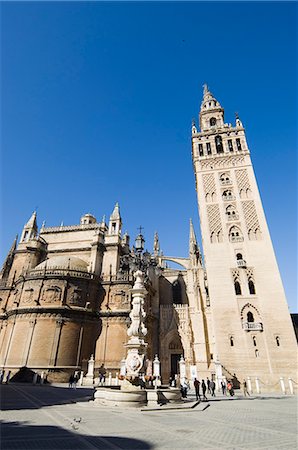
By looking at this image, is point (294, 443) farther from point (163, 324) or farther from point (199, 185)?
point (199, 185)

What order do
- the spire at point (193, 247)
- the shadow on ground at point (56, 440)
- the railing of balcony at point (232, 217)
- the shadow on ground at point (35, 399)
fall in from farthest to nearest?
the spire at point (193, 247), the railing of balcony at point (232, 217), the shadow on ground at point (35, 399), the shadow on ground at point (56, 440)

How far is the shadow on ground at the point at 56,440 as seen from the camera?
15.8 feet

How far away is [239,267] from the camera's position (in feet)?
87.0

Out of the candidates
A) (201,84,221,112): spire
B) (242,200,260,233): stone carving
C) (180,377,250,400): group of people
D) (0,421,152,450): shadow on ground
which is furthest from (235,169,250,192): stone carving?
(0,421,152,450): shadow on ground

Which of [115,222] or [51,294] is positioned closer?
[51,294]

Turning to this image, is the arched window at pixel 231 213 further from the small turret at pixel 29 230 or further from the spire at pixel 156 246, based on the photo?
the small turret at pixel 29 230

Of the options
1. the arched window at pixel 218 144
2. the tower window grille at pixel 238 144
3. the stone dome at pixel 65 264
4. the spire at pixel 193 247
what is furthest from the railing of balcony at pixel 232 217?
the stone dome at pixel 65 264

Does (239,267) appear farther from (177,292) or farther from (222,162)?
(222,162)

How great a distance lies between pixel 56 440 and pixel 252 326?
22222 mm

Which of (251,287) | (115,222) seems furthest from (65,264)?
(251,287)

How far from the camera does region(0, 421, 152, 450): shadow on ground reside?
15.8 ft

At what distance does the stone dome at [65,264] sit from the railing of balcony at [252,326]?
60.1ft

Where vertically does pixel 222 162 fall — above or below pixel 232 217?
Answer: above

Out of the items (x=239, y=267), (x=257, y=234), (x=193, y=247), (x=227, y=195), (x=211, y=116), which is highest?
(x=211, y=116)
